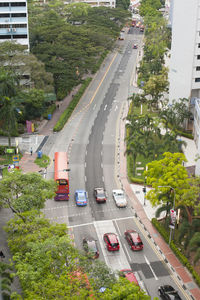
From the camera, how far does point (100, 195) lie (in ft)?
219

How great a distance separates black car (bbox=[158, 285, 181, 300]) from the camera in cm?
4594

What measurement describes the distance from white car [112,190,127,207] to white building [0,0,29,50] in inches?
2140

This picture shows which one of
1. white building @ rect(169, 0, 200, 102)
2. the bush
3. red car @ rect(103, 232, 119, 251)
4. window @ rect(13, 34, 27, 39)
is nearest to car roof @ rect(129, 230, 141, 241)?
red car @ rect(103, 232, 119, 251)

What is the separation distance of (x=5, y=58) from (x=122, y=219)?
1871 inches

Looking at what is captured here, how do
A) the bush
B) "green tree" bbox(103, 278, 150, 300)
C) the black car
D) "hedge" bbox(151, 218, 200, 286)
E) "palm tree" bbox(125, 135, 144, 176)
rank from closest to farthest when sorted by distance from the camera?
"green tree" bbox(103, 278, 150, 300) < the black car < "hedge" bbox(151, 218, 200, 286) < "palm tree" bbox(125, 135, 144, 176) < the bush

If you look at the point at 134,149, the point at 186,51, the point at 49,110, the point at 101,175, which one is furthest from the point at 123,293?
the point at 49,110

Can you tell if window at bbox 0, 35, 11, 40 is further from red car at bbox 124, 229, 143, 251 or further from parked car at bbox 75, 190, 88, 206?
red car at bbox 124, 229, 143, 251

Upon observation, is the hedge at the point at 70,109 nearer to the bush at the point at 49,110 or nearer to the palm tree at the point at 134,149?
the bush at the point at 49,110

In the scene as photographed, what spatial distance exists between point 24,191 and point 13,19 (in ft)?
207

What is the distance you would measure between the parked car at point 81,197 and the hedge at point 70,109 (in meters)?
27.7

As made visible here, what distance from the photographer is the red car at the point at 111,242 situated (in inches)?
2156

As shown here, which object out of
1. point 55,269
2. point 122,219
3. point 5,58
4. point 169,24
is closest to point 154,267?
point 122,219

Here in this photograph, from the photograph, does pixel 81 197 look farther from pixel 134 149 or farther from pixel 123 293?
pixel 123 293

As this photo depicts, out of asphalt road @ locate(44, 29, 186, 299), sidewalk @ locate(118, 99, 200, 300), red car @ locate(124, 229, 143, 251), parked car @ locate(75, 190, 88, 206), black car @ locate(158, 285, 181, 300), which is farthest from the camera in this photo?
parked car @ locate(75, 190, 88, 206)
